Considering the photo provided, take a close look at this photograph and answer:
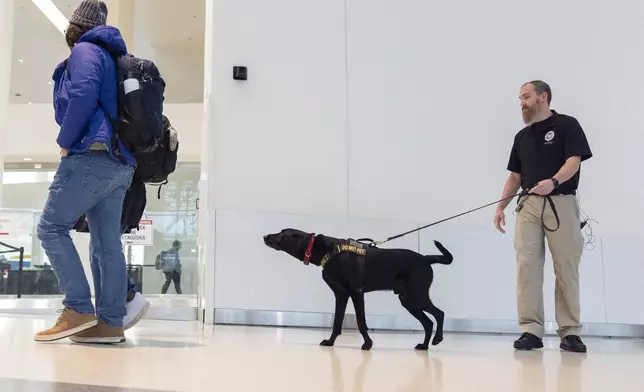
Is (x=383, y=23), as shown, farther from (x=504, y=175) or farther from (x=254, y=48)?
(x=504, y=175)

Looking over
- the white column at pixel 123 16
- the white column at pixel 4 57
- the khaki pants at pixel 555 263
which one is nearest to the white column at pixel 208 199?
the khaki pants at pixel 555 263

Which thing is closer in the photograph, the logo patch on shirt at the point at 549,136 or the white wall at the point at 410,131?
the logo patch on shirt at the point at 549,136

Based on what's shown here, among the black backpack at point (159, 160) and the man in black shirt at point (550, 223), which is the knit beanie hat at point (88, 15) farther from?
the man in black shirt at point (550, 223)

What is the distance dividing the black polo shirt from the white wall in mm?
1158

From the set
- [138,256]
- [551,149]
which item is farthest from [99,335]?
[138,256]

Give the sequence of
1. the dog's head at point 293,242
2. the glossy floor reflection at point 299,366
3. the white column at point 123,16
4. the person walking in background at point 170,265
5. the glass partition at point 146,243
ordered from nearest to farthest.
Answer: the glossy floor reflection at point 299,366 → the dog's head at point 293,242 → the glass partition at point 146,243 → the person walking in background at point 170,265 → the white column at point 123,16

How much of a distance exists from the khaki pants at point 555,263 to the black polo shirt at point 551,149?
13 centimetres

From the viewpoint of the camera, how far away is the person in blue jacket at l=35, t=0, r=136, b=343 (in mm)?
2291

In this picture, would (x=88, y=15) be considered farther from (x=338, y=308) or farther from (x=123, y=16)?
(x=123, y=16)

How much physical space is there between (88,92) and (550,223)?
8.11 feet

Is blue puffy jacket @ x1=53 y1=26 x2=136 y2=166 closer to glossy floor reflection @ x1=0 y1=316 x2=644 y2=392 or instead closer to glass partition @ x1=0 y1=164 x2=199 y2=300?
glossy floor reflection @ x1=0 y1=316 x2=644 y2=392

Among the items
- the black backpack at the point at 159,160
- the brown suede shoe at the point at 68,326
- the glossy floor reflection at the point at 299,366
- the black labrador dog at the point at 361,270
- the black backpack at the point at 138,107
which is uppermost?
the black backpack at the point at 138,107

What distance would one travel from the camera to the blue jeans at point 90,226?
231 cm

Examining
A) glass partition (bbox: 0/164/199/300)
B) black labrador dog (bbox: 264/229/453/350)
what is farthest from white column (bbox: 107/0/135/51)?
black labrador dog (bbox: 264/229/453/350)
